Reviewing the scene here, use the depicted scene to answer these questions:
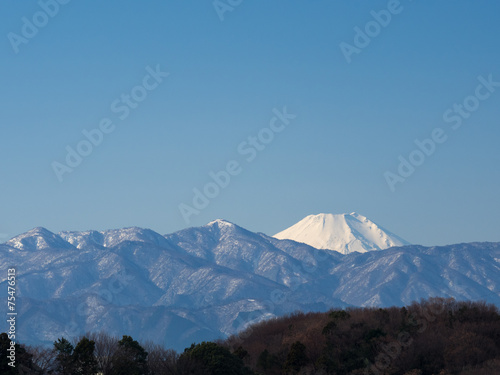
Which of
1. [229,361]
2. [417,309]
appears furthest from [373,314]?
[229,361]

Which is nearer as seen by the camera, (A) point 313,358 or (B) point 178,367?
(B) point 178,367

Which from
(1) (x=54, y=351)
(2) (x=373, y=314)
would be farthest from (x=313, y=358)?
(1) (x=54, y=351)

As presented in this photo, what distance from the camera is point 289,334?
76.7 m

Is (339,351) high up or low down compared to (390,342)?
up

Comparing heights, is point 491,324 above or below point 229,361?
below

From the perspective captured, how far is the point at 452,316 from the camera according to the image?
72.8 meters

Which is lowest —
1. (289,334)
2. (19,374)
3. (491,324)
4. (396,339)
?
(491,324)

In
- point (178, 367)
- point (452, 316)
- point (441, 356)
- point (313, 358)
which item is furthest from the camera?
point (452, 316)

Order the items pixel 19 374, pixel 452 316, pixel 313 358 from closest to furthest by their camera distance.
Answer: pixel 19 374 → pixel 313 358 → pixel 452 316

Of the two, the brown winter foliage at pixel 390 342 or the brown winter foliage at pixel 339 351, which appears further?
the brown winter foliage at pixel 390 342

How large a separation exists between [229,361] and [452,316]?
84.6 feet

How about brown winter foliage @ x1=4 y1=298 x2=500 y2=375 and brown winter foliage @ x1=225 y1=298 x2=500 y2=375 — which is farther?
brown winter foliage @ x1=225 y1=298 x2=500 y2=375

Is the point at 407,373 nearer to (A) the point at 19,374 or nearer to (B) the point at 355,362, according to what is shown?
(B) the point at 355,362

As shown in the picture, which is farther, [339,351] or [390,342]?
[390,342]
